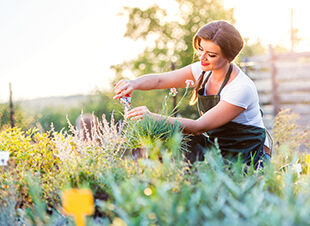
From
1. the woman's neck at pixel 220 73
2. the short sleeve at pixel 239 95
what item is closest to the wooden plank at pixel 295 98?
the woman's neck at pixel 220 73

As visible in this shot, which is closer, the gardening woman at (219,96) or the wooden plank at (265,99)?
the gardening woman at (219,96)

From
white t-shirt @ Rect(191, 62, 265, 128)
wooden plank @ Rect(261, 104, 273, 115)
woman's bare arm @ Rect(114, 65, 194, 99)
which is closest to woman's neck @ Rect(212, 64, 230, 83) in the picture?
white t-shirt @ Rect(191, 62, 265, 128)

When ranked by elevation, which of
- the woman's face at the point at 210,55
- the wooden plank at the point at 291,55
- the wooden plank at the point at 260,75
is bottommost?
the wooden plank at the point at 260,75

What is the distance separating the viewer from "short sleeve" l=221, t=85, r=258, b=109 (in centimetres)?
239

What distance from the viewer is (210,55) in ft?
8.03

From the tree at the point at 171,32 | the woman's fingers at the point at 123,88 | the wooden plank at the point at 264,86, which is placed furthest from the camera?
the wooden plank at the point at 264,86

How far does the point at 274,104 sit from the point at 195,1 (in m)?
2.90

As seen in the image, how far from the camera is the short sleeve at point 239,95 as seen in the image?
2393 mm

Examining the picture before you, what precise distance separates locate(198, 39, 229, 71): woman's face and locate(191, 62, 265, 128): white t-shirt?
6.5 inches

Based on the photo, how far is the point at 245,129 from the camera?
2.63 metres

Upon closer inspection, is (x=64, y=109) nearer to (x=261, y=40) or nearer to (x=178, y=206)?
(x=178, y=206)

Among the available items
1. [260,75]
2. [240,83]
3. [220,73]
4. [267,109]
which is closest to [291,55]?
[260,75]

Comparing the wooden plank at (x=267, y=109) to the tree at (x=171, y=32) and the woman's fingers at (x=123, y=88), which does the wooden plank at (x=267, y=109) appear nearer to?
the tree at (x=171, y=32)

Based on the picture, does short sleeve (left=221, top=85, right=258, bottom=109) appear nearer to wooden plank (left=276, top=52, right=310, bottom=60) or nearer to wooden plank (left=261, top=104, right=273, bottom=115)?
Answer: wooden plank (left=261, top=104, right=273, bottom=115)
